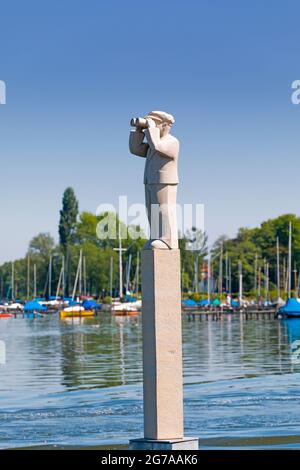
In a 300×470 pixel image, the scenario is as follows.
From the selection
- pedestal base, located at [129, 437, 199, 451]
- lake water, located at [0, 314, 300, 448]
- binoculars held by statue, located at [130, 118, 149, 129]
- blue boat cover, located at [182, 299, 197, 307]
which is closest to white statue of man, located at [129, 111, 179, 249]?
binoculars held by statue, located at [130, 118, 149, 129]

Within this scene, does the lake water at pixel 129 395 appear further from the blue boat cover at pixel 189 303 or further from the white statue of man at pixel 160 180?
the blue boat cover at pixel 189 303

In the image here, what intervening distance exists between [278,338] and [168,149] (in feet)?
206

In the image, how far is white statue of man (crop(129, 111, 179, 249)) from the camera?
67.8 ft

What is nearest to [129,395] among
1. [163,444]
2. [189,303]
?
[163,444]

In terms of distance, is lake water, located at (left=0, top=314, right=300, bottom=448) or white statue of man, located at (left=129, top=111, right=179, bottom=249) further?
lake water, located at (left=0, top=314, right=300, bottom=448)

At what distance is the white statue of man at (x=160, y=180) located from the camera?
2067cm

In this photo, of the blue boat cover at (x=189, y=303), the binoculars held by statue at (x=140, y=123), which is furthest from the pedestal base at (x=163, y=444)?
the blue boat cover at (x=189, y=303)

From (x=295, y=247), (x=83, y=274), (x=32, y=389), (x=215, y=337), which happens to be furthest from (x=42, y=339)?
(x=295, y=247)

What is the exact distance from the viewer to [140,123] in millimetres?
21016

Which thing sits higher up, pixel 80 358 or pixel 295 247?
pixel 295 247

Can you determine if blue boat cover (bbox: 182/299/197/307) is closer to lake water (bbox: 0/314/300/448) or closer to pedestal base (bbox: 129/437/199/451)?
lake water (bbox: 0/314/300/448)

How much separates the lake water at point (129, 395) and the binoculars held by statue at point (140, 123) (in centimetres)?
884
